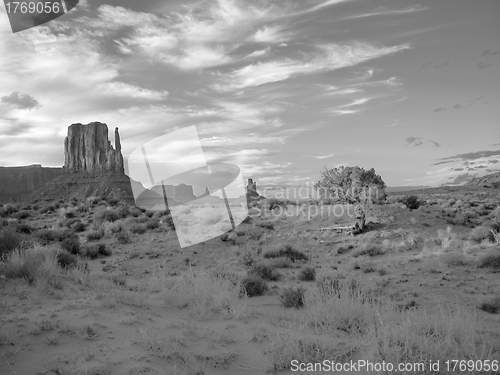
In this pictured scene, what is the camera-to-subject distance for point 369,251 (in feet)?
61.7

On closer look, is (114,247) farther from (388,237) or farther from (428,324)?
(428,324)

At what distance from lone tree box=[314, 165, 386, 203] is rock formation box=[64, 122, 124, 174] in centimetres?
7177

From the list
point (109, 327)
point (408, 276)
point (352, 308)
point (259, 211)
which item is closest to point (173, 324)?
point (109, 327)

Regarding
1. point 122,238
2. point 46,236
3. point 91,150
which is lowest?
point 122,238

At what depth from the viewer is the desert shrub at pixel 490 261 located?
46.7ft

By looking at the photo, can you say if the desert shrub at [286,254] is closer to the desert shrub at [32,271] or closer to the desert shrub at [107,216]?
the desert shrub at [32,271]

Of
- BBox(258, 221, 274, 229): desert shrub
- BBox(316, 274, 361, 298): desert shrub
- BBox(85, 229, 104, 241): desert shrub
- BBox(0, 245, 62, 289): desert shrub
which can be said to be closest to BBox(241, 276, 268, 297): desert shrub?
BBox(316, 274, 361, 298): desert shrub

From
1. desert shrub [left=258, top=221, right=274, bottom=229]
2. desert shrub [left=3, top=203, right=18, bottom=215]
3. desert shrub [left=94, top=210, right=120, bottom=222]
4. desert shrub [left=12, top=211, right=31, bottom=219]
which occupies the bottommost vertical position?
desert shrub [left=258, top=221, right=274, bottom=229]

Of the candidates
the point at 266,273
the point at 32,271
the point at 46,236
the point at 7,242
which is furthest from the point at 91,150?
the point at 32,271

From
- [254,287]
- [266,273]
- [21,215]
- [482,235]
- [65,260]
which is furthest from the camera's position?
[21,215]

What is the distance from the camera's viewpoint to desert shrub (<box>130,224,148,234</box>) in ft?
82.2

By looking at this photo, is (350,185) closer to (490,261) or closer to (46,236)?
(490,261)

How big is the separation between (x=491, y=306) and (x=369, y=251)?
29.0 feet

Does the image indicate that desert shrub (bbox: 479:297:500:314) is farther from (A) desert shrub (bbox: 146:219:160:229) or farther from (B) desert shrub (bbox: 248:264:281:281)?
(A) desert shrub (bbox: 146:219:160:229)
